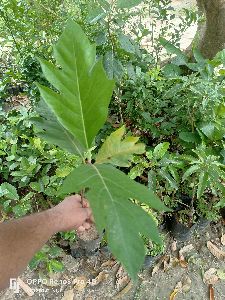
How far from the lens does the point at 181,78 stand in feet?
5.48

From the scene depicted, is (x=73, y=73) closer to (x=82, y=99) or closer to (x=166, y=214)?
(x=82, y=99)

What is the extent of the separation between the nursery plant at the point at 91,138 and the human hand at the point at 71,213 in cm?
23

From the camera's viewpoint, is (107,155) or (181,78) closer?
(107,155)

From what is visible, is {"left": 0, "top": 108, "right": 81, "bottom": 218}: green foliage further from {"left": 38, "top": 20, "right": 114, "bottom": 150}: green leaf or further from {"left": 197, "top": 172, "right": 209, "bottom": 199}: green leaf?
{"left": 38, "top": 20, "right": 114, "bottom": 150}: green leaf

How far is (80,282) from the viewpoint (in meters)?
2.08

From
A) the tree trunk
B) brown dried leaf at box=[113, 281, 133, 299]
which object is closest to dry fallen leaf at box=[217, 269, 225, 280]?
brown dried leaf at box=[113, 281, 133, 299]

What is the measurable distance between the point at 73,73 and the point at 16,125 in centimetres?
127

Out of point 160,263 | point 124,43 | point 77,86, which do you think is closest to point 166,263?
point 160,263

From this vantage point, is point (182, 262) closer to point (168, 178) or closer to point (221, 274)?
point (221, 274)

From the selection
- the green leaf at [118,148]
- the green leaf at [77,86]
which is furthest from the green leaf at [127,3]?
the green leaf at [118,148]

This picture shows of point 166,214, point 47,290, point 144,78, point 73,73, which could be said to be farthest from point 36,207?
point 73,73

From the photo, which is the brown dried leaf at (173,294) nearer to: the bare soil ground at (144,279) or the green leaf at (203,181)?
the bare soil ground at (144,279)

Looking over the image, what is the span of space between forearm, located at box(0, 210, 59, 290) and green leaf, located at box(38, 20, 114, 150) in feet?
1.09

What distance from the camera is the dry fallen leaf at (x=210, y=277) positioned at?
2088 millimetres
